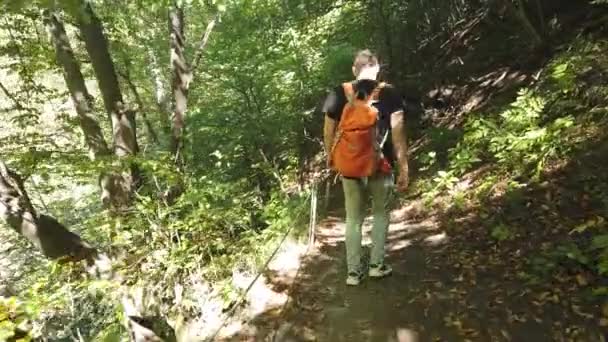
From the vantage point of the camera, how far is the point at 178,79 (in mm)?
10453

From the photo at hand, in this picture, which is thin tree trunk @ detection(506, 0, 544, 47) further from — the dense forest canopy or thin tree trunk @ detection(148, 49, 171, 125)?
thin tree trunk @ detection(148, 49, 171, 125)

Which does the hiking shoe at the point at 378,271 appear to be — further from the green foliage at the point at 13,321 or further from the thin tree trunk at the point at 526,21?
the thin tree trunk at the point at 526,21

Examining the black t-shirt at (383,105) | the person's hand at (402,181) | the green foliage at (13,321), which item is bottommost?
the green foliage at (13,321)

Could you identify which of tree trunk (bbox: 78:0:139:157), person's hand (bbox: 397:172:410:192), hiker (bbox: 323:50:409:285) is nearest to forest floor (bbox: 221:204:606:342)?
hiker (bbox: 323:50:409:285)

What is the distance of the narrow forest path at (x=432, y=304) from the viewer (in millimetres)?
3938

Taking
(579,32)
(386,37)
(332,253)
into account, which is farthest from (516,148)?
(386,37)

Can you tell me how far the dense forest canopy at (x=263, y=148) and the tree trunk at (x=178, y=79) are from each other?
39 mm

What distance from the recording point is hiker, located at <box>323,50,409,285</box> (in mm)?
4348

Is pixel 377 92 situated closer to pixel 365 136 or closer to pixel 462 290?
pixel 365 136

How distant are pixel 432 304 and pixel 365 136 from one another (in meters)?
1.58

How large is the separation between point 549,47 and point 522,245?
18.7ft

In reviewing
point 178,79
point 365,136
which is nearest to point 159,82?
point 178,79

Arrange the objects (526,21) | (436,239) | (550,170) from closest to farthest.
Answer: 1. (550,170)
2. (436,239)
3. (526,21)

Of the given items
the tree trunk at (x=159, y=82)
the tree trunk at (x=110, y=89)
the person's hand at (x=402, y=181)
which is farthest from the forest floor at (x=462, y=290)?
the tree trunk at (x=159, y=82)
